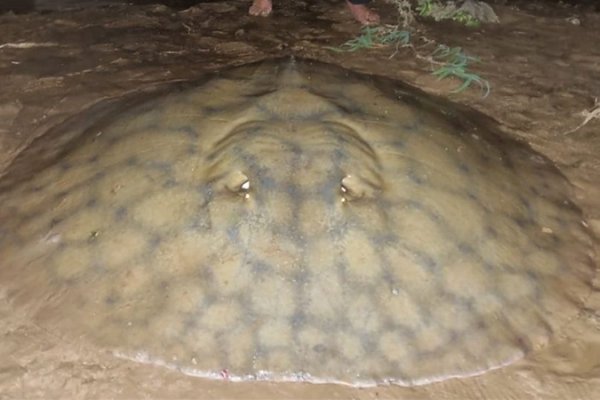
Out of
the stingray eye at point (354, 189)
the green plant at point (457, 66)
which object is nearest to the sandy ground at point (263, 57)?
the green plant at point (457, 66)

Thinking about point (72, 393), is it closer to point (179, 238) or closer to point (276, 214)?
point (179, 238)

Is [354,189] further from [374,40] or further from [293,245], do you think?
[374,40]

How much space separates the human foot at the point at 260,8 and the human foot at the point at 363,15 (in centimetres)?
75

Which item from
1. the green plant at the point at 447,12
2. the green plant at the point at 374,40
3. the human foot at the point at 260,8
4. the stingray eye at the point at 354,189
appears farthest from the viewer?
the human foot at the point at 260,8

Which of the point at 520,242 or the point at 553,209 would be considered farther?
the point at 553,209

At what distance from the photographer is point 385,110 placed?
295 centimetres

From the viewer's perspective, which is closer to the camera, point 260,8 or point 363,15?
point 363,15

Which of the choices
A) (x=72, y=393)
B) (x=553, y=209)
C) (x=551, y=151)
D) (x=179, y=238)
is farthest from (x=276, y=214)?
(x=551, y=151)

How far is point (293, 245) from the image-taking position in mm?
2436

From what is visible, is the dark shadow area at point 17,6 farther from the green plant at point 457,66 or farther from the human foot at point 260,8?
the green plant at point 457,66

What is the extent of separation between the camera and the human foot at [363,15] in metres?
6.04

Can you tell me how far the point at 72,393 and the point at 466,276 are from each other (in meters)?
1.51

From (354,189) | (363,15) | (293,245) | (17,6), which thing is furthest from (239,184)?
(17,6)

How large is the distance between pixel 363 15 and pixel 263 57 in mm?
1215
